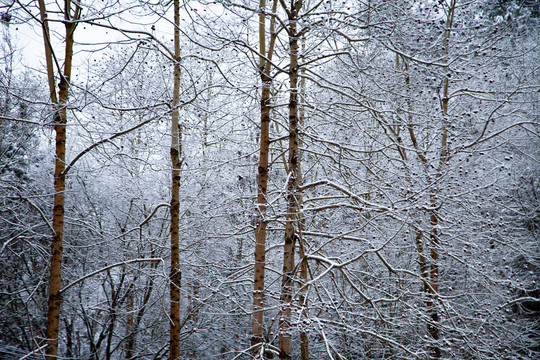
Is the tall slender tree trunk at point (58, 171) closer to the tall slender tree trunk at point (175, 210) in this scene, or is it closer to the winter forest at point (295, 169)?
the winter forest at point (295, 169)

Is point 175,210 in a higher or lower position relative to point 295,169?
lower

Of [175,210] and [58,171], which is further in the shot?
[175,210]

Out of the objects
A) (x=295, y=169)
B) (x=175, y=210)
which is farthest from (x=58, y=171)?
Result: (x=295, y=169)

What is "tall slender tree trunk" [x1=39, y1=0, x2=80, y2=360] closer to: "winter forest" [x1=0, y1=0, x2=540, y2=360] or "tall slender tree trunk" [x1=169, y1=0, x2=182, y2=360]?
"winter forest" [x1=0, y1=0, x2=540, y2=360]

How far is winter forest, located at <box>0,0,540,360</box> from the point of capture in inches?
157

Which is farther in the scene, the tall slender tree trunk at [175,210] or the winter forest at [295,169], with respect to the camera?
the tall slender tree trunk at [175,210]

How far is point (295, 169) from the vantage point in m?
4.38

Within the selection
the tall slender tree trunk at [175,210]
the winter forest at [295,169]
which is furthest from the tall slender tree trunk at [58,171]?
the tall slender tree trunk at [175,210]

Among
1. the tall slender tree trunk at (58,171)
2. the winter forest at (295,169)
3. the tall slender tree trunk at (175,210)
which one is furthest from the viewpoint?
the tall slender tree trunk at (175,210)

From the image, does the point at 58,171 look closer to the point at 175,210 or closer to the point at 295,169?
the point at 175,210

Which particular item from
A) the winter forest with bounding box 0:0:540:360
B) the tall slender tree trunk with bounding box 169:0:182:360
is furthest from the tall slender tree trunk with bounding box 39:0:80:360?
the tall slender tree trunk with bounding box 169:0:182:360

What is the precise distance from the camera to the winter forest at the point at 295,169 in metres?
3.98

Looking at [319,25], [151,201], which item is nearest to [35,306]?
[151,201]

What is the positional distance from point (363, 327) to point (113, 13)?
14.4 ft
